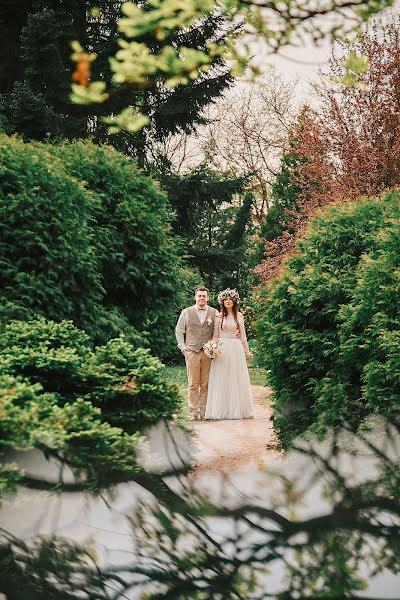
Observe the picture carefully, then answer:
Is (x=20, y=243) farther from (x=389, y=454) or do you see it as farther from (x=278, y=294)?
(x=389, y=454)

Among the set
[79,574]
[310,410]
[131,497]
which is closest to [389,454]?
[310,410]

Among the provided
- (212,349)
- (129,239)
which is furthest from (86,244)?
(212,349)

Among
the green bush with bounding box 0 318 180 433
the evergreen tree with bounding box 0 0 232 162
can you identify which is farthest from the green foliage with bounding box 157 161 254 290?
the green bush with bounding box 0 318 180 433

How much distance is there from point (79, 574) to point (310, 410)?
195 inches

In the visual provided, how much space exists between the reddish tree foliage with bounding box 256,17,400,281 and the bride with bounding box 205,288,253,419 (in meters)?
6.90

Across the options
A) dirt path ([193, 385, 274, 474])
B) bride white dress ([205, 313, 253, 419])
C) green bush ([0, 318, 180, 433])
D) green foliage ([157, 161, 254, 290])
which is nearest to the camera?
green bush ([0, 318, 180, 433])

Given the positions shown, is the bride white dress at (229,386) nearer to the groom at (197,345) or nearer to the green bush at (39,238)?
the groom at (197,345)

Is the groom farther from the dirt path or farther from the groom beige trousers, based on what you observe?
the dirt path

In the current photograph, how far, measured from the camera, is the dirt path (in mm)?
7102

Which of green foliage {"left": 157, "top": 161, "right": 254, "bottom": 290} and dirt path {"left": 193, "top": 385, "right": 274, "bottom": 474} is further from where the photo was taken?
green foliage {"left": 157, "top": 161, "right": 254, "bottom": 290}

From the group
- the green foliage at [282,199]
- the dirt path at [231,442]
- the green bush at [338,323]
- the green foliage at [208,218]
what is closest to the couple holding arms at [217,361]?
the dirt path at [231,442]

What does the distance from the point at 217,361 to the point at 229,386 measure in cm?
46

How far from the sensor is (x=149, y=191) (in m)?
9.82

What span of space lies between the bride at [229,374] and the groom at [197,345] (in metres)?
0.18
